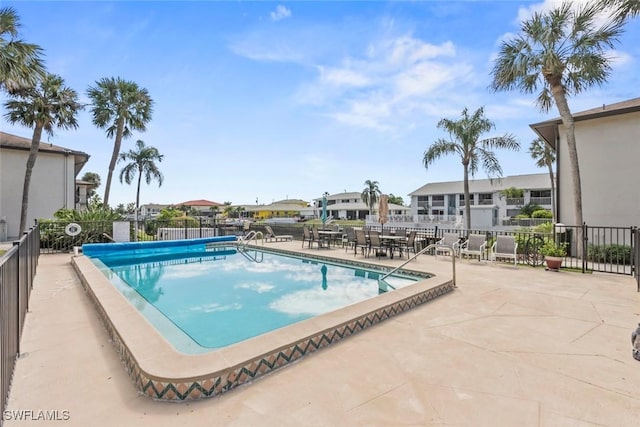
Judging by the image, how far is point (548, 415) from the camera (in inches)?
93.6

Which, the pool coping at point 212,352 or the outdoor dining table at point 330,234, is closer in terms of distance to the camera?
the pool coping at point 212,352

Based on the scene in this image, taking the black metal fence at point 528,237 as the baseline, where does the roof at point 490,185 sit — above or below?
above

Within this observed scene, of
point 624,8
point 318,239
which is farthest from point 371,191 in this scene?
point 624,8

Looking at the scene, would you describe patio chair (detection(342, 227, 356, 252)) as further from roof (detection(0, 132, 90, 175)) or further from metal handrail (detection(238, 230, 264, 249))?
roof (detection(0, 132, 90, 175))

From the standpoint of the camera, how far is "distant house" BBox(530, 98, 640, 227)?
11109mm

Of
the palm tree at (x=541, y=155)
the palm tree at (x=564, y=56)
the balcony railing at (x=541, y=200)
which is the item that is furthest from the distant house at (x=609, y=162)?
the balcony railing at (x=541, y=200)

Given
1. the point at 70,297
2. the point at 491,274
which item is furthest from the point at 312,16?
the point at 70,297

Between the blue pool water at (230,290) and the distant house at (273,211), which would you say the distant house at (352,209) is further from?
→ the blue pool water at (230,290)

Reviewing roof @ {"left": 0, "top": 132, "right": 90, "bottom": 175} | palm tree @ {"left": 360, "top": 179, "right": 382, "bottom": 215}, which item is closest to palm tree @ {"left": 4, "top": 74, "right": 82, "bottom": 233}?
roof @ {"left": 0, "top": 132, "right": 90, "bottom": 175}

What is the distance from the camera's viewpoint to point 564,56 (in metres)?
10.6

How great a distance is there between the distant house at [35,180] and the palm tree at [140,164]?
543 inches

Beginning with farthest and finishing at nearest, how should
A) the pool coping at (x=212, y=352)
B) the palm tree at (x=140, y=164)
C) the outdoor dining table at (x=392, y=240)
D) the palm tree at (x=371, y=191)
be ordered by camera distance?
the palm tree at (x=371, y=191)
the palm tree at (x=140, y=164)
the outdoor dining table at (x=392, y=240)
the pool coping at (x=212, y=352)

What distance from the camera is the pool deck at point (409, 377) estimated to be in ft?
7.75

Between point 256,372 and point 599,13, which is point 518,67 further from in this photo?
point 256,372
